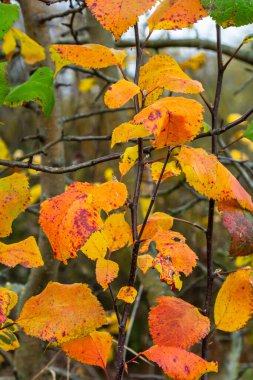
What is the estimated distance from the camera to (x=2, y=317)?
0.69 m

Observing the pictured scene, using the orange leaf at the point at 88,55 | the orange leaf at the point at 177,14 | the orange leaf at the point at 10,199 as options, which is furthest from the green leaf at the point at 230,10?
the orange leaf at the point at 10,199

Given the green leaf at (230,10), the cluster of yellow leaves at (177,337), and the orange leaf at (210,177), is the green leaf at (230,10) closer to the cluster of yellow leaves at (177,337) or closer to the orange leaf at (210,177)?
the orange leaf at (210,177)

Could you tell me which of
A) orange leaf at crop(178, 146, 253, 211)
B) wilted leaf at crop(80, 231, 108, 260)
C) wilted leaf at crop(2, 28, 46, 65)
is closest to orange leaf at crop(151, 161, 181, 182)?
orange leaf at crop(178, 146, 253, 211)

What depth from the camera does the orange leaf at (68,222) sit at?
25.2 inches

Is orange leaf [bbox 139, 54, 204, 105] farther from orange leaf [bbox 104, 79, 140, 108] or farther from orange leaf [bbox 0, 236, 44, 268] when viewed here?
orange leaf [bbox 0, 236, 44, 268]

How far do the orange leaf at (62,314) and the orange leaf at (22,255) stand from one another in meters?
0.05

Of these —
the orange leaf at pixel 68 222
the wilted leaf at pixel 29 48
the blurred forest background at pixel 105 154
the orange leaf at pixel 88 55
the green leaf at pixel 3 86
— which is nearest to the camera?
the orange leaf at pixel 68 222

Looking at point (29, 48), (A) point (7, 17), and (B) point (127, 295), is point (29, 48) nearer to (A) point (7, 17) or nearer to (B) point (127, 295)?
(A) point (7, 17)

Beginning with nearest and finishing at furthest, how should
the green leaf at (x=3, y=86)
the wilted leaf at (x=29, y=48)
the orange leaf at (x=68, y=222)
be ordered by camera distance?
the orange leaf at (x=68, y=222) → the green leaf at (x=3, y=86) → the wilted leaf at (x=29, y=48)

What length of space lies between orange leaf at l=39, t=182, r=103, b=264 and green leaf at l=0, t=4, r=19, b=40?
328 mm

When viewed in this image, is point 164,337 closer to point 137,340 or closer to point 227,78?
point 137,340

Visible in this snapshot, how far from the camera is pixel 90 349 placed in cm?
82

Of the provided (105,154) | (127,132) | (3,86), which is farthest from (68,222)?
(105,154)

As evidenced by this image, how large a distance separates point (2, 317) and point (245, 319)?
1.32ft
